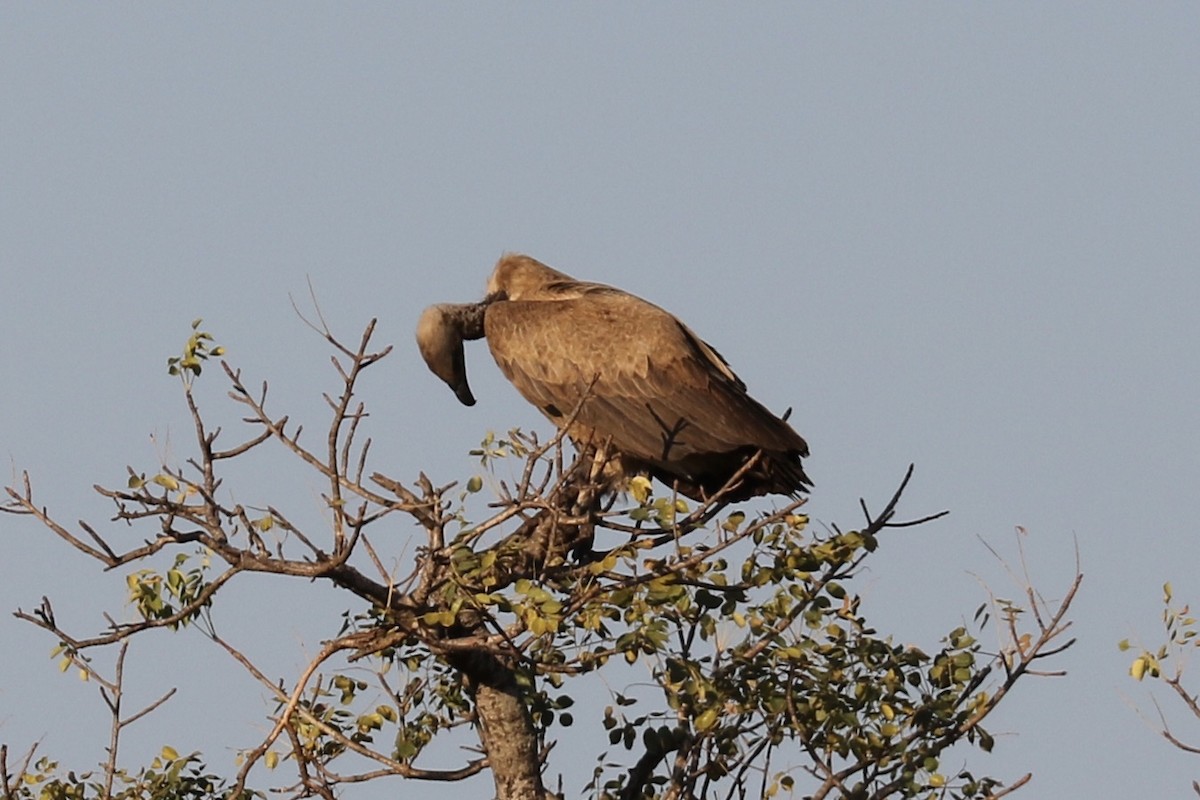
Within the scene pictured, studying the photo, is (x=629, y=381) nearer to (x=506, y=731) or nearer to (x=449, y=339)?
(x=449, y=339)

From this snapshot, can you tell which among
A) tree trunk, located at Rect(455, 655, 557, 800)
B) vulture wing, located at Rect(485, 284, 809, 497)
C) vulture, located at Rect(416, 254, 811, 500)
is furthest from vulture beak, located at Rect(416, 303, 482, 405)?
tree trunk, located at Rect(455, 655, 557, 800)

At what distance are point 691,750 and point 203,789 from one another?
1.87m

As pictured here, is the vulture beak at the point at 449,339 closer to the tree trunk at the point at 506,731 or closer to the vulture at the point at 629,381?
the vulture at the point at 629,381

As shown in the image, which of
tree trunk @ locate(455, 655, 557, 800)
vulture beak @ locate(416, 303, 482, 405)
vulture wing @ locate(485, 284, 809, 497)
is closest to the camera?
tree trunk @ locate(455, 655, 557, 800)

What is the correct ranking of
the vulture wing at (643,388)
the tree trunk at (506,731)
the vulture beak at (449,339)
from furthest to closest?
the vulture beak at (449,339), the vulture wing at (643,388), the tree trunk at (506,731)

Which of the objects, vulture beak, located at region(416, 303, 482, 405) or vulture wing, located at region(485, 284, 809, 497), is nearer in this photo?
vulture wing, located at region(485, 284, 809, 497)

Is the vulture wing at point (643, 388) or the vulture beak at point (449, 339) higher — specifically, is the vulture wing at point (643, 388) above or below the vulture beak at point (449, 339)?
below

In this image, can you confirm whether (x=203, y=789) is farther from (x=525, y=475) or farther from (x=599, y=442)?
(x=599, y=442)

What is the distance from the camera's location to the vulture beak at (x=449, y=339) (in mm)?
9719

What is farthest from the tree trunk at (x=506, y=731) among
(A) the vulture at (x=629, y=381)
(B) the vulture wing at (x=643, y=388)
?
(B) the vulture wing at (x=643, y=388)

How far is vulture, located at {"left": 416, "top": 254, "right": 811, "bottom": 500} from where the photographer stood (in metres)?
8.28

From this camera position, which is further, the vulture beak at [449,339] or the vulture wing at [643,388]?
the vulture beak at [449,339]

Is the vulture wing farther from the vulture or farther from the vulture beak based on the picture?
the vulture beak

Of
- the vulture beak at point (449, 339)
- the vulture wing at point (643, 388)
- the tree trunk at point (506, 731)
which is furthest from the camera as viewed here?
the vulture beak at point (449, 339)
